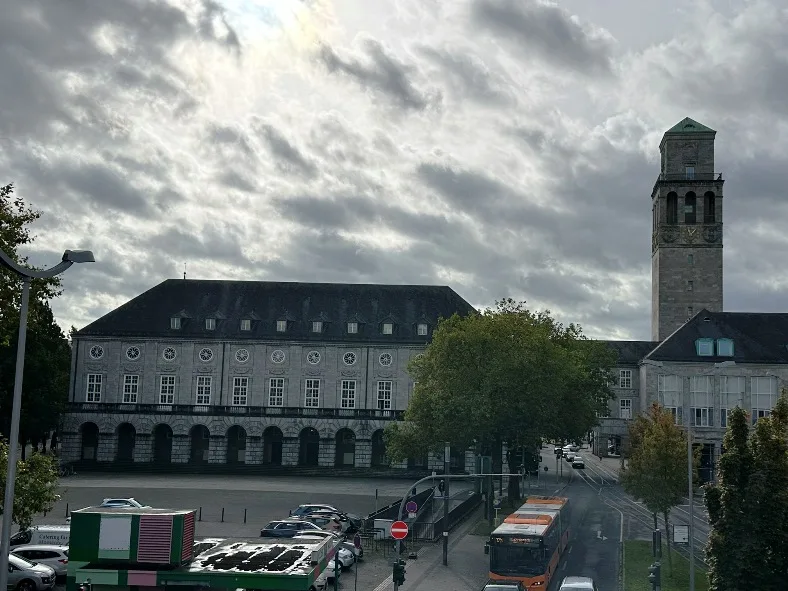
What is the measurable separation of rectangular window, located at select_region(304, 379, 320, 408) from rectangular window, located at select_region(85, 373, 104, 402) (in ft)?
77.6

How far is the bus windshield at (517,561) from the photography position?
42.8 metres

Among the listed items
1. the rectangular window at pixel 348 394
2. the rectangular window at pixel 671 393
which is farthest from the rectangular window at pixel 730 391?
the rectangular window at pixel 348 394

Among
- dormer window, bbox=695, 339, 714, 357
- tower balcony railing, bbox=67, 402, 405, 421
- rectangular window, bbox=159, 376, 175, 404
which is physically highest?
dormer window, bbox=695, 339, 714, 357

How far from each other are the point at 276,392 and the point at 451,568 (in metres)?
57.4

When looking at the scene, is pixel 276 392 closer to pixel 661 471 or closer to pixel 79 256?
pixel 661 471

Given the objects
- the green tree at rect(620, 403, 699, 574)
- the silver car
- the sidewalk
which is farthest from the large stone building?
the silver car

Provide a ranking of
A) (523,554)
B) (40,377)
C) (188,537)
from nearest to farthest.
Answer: (188,537), (523,554), (40,377)

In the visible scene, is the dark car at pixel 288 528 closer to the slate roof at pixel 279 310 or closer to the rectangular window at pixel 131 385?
the slate roof at pixel 279 310

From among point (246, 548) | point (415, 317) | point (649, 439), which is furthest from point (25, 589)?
point (415, 317)

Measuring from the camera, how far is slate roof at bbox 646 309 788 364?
9894 centimetres

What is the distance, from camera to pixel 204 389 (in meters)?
105

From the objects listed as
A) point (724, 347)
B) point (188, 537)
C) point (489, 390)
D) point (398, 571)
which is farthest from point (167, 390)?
point (188, 537)

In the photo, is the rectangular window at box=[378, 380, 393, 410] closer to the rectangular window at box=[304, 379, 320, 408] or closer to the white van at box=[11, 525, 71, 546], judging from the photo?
the rectangular window at box=[304, 379, 320, 408]

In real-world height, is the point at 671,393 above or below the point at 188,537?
above
